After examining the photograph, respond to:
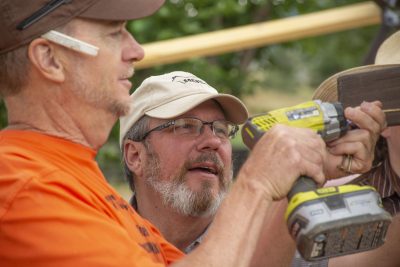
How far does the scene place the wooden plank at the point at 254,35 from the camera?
5402 mm

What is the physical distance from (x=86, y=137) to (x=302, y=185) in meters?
0.68

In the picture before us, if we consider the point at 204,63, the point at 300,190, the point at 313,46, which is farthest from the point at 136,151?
the point at 313,46

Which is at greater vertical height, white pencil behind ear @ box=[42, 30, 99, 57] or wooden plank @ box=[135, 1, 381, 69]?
white pencil behind ear @ box=[42, 30, 99, 57]

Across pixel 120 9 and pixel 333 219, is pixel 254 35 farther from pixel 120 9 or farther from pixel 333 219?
pixel 333 219

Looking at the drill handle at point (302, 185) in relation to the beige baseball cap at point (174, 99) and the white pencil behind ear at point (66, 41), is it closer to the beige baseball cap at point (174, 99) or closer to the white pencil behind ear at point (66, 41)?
the white pencil behind ear at point (66, 41)

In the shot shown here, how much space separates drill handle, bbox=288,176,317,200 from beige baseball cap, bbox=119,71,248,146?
3.93 ft

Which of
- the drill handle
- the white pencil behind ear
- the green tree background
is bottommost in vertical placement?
the green tree background

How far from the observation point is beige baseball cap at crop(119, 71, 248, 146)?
3.54m

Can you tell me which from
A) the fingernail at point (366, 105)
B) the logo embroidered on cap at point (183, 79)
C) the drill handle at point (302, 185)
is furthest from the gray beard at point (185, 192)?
the drill handle at point (302, 185)

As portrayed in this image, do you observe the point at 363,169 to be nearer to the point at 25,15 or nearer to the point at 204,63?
the point at 25,15

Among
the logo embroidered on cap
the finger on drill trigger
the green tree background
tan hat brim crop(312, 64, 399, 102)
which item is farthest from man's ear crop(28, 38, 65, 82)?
the green tree background

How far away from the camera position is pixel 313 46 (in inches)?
309

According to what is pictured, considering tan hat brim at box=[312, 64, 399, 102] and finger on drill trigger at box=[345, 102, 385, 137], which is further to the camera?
tan hat brim at box=[312, 64, 399, 102]

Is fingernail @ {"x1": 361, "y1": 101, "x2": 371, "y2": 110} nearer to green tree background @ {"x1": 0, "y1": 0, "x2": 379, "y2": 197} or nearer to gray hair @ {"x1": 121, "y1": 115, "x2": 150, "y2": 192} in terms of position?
gray hair @ {"x1": 121, "y1": 115, "x2": 150, "y2": 192}
